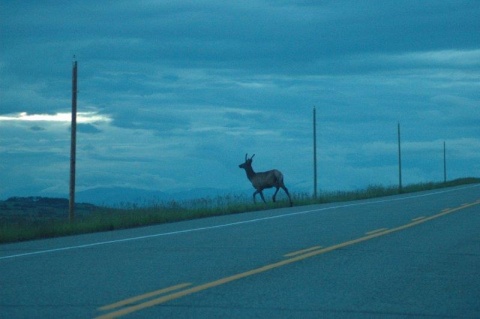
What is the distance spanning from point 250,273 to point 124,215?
1353 centimetres

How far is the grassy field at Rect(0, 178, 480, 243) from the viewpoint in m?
20.5

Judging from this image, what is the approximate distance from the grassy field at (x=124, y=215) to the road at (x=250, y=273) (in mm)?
1279

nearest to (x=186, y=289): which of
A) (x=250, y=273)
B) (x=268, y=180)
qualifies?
(x=250, y=273)

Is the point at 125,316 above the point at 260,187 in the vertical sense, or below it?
below

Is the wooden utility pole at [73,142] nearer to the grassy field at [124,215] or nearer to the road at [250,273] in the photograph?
the grassy field at [124,215]

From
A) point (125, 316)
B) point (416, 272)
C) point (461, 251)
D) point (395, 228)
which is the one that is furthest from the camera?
point (395, 228)

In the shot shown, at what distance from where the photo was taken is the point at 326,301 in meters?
10.0

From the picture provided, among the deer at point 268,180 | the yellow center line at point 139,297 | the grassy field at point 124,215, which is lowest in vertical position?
the yellow center line at point 139,297

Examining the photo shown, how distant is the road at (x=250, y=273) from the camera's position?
9.59m

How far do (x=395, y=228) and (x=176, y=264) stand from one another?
8258 millimetres

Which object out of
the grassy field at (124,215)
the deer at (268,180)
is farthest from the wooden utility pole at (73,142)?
the deer at (268,180)

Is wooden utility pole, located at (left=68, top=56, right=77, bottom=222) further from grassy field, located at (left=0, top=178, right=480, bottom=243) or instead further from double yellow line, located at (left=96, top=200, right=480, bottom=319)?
double yellow line, located at (left=96, top=200, right=480, bottom=319)

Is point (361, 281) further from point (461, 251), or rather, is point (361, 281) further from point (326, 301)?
point (461, 251)

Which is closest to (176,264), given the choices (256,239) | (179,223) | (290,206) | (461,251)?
(256,239)
